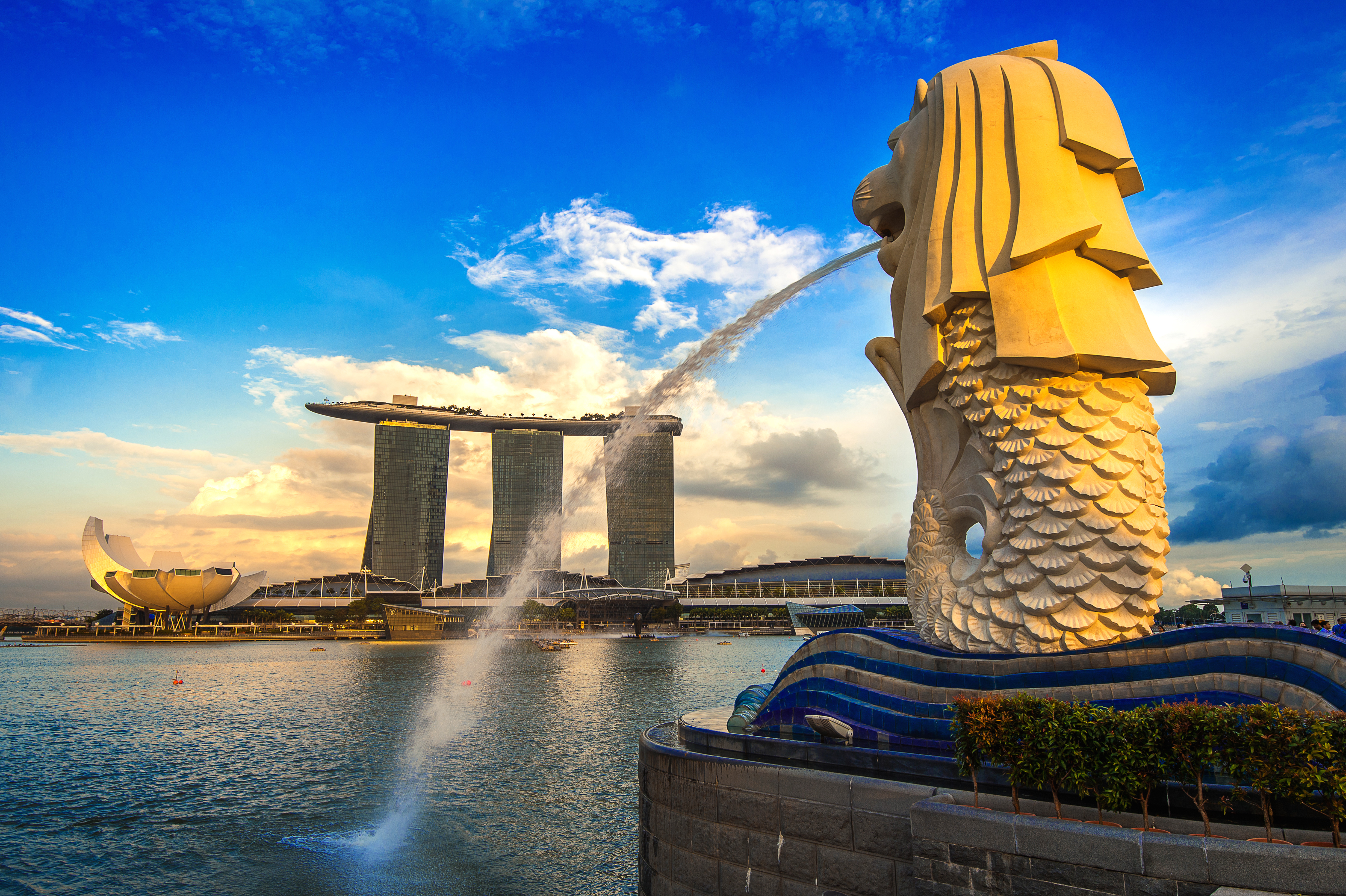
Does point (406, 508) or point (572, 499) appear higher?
point (406, 508)

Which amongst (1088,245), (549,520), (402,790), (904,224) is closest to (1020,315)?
(1088,245)

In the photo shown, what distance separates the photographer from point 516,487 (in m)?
138

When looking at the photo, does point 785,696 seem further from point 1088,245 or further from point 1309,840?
point 1088,245

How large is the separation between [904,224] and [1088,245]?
3415mm

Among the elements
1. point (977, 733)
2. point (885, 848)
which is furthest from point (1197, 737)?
point (885, 848)

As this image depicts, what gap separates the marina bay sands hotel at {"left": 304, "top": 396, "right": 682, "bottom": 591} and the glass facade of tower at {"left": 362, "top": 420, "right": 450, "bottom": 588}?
146 millimetres

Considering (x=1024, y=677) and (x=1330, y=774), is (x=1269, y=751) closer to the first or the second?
(x=1330, y=774)

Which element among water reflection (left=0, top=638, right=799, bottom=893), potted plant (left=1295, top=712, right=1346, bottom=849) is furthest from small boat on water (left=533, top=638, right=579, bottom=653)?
potted plant (left=1295, top=712, right=1346, bottom=849)

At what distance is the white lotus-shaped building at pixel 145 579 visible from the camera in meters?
90.2

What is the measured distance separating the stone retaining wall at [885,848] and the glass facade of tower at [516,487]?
126m

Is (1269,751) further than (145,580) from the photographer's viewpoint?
No

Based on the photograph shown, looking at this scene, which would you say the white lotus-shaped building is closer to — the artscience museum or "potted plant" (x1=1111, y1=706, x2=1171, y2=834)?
the artscience museum

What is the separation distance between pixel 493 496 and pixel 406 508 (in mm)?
14952

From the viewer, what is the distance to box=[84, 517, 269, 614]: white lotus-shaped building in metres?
90.2
